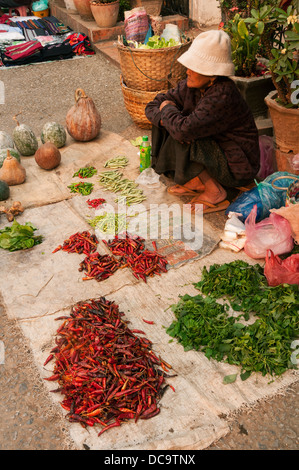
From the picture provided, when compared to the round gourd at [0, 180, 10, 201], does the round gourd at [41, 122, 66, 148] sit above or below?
above

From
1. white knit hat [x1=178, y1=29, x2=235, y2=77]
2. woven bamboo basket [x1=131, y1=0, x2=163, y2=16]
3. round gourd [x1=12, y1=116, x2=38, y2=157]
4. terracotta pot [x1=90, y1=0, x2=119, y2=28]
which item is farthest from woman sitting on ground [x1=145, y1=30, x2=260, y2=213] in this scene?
woven bamboo basket [x1=131, y1=0, x2=163, y2=16]

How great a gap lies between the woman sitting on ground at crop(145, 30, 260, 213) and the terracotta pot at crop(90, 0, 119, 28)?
4.35m

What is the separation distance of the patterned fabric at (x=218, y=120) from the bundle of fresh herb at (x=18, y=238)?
1369 millimetres

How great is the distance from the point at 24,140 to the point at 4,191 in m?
0.86

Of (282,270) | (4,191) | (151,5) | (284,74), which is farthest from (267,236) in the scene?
(151,5)

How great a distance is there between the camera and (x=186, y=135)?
3.49 meters

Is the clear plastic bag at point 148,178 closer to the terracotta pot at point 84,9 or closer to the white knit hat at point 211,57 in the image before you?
the white knit hat at point 211,57

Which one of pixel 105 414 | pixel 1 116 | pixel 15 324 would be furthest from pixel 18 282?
pixel 1 116

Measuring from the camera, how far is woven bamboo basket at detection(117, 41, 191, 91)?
4.62 metres

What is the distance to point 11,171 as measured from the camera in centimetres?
425

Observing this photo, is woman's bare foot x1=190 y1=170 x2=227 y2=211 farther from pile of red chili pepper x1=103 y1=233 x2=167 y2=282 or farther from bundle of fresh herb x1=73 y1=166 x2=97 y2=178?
bundle of fresh herb x1=73 y1=166 x2=97 y2=178

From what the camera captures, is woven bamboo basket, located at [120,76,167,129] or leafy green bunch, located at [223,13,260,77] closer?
leafy green bunch, located at [223,13,260,77]

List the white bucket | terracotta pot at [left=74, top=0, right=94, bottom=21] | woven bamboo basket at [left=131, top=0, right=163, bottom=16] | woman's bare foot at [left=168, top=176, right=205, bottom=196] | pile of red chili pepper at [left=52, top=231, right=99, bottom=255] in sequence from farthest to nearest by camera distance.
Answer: the white bucket
terracotta pot at [left=74, top=0, right=94, bottom=21]
woven bamboo basket at [left=131, top=0, right=163, bottom=16]
woman's bare foot at [left=168, top=176, right=205, bottom=196]
pile of red chili pepper at [left=52, top=231, right=99, bottom=255]

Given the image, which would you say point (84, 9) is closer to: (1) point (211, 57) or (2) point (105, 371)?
(1) point (211, 57)
